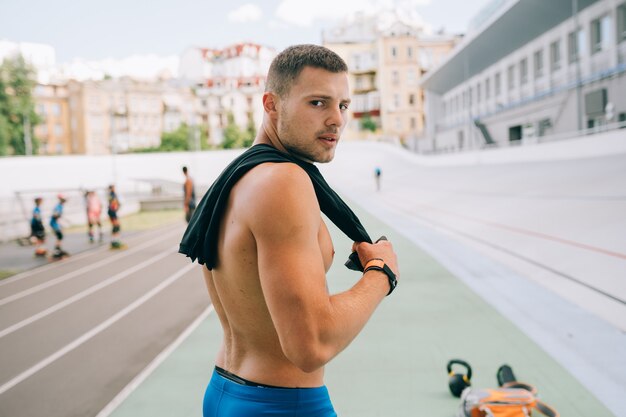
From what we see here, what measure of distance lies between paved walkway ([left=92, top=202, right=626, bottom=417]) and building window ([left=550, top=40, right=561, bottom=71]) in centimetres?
2859

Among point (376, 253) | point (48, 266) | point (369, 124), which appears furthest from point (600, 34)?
point (369, 124)

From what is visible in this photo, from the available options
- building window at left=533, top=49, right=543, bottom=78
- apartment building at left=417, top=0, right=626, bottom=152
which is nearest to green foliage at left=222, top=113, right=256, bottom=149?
apartment building at left=417, top=0, right=626, bottom=152

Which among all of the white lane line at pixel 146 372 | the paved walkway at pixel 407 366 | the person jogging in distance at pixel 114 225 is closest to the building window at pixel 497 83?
the person jogging in distance at pixel 114 225

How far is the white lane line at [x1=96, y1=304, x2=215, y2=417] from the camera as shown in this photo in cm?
409

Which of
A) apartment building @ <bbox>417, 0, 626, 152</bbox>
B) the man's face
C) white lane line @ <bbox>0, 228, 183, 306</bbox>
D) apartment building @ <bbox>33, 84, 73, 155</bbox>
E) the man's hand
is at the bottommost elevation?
white lane line @ <bbox>0, 228, 183, 306</bbox>

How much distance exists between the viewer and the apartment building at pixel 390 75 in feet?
232

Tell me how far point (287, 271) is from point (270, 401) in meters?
0.45

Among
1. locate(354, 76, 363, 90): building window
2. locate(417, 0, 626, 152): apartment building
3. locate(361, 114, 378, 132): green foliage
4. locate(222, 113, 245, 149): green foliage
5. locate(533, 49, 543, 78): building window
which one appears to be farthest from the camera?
locate(222, 113, 245, 149): green foliage

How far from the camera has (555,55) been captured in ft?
102

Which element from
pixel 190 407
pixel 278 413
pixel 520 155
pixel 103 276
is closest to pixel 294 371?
pixel 278 413

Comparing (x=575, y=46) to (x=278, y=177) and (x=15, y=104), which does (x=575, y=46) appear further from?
(x=15, y=104)

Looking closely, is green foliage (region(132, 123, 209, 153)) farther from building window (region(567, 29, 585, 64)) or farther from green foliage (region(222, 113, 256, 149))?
building window (region(567, 29, 585, 64))

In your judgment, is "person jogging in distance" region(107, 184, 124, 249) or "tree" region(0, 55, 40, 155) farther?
"tree" region(0, 55, 40, 155)

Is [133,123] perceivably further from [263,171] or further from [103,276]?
[263,171]
